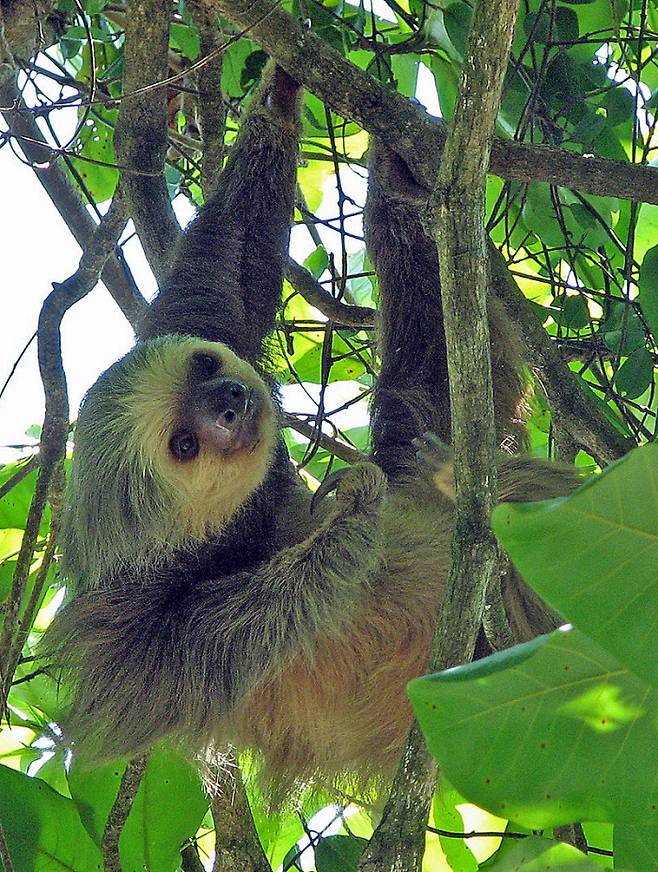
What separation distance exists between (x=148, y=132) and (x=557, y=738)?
3.18 metres

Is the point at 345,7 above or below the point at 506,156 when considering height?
above

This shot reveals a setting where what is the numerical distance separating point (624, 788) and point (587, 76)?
2.59 meters

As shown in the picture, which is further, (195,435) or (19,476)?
(19,476)

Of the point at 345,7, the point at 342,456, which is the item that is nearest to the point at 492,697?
the point at 342,456

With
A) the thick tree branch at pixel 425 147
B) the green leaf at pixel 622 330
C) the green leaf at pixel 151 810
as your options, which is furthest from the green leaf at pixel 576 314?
the green leaf at pixel 151 810

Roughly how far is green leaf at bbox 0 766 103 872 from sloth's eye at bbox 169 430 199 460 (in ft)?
4.13

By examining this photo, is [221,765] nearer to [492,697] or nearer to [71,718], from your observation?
[71,718]

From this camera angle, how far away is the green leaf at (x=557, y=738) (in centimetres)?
141

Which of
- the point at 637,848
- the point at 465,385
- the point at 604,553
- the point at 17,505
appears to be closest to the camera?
the point at 604,553

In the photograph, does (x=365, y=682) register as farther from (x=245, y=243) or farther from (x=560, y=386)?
(x=245, y=243)

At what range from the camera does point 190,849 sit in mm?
3852

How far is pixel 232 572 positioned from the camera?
152 inches

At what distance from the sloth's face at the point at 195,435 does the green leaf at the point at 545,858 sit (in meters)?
2.29

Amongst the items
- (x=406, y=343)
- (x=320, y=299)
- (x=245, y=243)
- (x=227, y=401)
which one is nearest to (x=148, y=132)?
(x=245, y=243)
